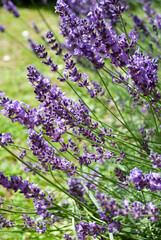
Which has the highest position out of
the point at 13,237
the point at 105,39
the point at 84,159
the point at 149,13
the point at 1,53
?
the point at 1,53

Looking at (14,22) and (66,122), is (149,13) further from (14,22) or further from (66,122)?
(14,22)

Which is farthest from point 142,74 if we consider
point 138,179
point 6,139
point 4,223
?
point 4,223

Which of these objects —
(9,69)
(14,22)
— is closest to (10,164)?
(9,69)

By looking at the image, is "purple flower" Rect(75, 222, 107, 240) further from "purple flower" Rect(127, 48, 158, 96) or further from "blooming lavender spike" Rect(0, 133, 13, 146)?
"purple flower" Rect(127, 48, 158, 96)

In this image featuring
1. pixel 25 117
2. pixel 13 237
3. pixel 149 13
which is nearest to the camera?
pixel 25 117

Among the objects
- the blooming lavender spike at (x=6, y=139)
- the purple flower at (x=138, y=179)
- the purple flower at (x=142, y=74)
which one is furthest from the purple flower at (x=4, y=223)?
the purple flower at (x=142, y=74)

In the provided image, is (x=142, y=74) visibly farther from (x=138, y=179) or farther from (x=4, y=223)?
(x=4, y=223)

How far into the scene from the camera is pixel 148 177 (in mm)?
1118

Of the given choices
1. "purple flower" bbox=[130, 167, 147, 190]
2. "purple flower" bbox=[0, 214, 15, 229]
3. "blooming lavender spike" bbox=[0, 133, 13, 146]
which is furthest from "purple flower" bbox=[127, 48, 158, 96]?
"purple flower" bbox=[0, 214, 15, 229]

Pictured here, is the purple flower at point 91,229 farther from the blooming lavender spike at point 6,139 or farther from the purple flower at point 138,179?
the blooming lavender spike at point 6,139

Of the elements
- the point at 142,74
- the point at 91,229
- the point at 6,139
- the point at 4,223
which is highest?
the point at 142,74

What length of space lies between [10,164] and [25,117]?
1.94m

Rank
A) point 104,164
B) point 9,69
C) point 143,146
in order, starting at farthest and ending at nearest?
point 9,69 < point 104,164 < point 143,146

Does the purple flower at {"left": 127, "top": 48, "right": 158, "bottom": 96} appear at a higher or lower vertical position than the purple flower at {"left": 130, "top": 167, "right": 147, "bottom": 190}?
higher
